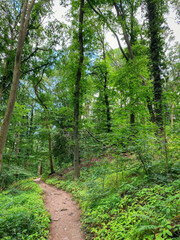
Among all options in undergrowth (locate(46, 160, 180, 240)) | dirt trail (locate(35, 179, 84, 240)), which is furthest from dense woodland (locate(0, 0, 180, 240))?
dirt trail (locate(35, 179, 84, 240))

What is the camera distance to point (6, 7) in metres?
7.84

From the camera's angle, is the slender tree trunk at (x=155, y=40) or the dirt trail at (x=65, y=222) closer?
the dirt trail at (x=65, y=222)

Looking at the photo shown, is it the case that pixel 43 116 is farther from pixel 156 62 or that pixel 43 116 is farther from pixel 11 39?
pixel 156 62

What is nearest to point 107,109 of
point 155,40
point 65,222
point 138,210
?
point 155,40

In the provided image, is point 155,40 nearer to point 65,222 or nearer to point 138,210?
point 138,210

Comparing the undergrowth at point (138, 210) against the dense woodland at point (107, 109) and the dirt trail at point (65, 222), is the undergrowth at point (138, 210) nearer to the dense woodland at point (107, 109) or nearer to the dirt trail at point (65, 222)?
the dense woodland at point (107, 109)

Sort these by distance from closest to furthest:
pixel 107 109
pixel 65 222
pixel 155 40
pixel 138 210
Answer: pixel 138 210 < pixel 65 222 < pixel 155 40 < pixel 107 109

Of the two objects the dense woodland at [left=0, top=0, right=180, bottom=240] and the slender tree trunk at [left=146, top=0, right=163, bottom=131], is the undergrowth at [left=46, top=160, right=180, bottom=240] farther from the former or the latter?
the slender tree trunk at [left=146, top=0, right=163, bottom=131]

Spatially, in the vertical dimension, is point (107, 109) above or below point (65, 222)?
above

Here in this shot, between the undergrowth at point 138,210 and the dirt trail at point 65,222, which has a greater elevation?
the undergrowth at point 138,210

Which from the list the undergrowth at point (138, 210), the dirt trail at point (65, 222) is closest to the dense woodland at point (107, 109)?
the undergrowth at point (138, 210)

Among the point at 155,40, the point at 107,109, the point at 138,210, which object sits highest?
the point at 155,40

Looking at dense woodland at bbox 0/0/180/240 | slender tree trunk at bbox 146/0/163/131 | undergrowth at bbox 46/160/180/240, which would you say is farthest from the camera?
slender tree trunk at bbox 146/0/163/131

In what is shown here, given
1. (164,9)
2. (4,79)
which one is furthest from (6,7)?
(164,9)
